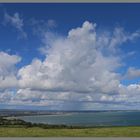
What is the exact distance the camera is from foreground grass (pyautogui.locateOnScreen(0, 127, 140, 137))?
7090 mm

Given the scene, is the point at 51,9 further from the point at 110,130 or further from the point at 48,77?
the point at 110,130

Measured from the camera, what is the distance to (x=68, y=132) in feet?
23.3

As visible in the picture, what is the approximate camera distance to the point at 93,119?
712 cm

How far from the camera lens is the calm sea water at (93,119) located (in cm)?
705

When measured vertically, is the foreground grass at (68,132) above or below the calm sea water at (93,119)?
below

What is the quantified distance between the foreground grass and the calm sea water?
88 millimetres

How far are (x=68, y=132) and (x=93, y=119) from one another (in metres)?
0.38

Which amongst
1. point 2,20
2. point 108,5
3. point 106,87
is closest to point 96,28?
point 108,5

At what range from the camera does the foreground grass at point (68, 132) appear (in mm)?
7090

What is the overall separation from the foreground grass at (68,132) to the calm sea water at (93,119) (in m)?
0.09

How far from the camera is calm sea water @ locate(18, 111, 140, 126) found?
7.05 meters

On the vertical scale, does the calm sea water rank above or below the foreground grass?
above

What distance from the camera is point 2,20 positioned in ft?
23.4

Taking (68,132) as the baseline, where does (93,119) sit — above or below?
above
